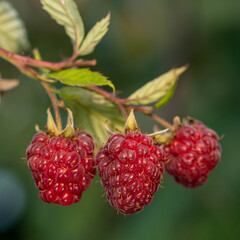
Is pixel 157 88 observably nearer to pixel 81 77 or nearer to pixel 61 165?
pixel 81 77

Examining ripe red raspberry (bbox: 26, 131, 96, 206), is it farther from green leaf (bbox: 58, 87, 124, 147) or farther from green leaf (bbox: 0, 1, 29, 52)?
green leaf (bbox: 0, 1, 29, 52)

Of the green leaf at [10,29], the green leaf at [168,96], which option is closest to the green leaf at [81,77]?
the green leaf at [168,96]

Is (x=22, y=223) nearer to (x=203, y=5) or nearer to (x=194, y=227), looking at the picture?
(x=194, y=227)

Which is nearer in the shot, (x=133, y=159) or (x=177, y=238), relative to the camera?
(x=133, y=159)

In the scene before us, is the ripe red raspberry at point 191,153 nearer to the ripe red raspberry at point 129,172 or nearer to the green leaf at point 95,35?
the ripe red raspberry at point 129,172

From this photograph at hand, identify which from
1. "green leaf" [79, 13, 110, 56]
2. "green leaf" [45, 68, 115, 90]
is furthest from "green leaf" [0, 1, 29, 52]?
"green leaf" [45, 68, 115, 90]

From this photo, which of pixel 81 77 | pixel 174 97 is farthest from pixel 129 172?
pixel 174 97

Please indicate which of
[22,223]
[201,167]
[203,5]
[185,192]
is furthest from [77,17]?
[22,223]
